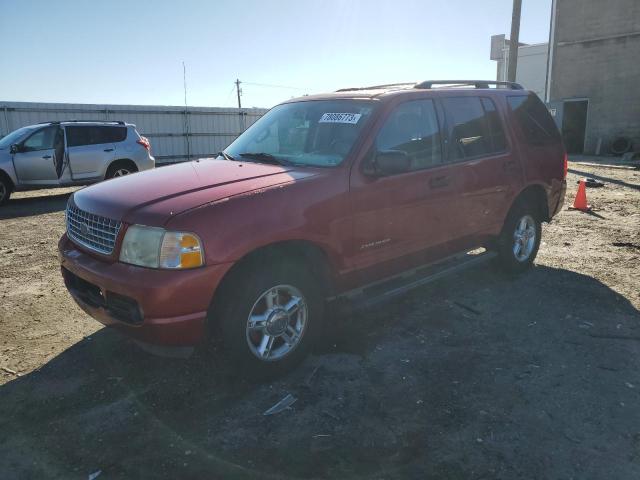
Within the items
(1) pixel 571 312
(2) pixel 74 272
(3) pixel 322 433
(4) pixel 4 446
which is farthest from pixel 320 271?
(1) pixel 571 312

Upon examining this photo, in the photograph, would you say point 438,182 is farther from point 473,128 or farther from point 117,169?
point 117,169

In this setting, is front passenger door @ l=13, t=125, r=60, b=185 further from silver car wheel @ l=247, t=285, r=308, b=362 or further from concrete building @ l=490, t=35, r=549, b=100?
concrete building @ l=490, t=35, r=549, b=100

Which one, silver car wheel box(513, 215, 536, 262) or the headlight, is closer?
the headlight

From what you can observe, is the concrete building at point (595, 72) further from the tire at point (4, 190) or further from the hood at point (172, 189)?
the hood at point (172, 189)

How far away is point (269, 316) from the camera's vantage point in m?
3.34

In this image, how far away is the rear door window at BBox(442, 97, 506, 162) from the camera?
4539 millimetres

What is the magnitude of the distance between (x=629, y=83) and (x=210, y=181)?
2496cm

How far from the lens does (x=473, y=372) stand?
3566 mm

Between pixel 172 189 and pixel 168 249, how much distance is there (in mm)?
588

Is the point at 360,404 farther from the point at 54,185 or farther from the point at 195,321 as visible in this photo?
the point at 54,185

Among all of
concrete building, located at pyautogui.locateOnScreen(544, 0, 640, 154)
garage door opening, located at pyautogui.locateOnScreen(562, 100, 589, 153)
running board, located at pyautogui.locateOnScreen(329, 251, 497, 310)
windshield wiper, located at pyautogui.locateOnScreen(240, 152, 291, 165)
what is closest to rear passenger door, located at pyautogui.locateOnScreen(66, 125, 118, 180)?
windshield wiper, located at pyautogui.locateOnScreen(240, 152, 291, 165)

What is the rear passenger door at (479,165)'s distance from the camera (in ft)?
14.9

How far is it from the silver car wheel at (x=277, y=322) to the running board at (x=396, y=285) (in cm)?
34

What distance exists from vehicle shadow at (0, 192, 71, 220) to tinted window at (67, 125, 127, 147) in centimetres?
146
